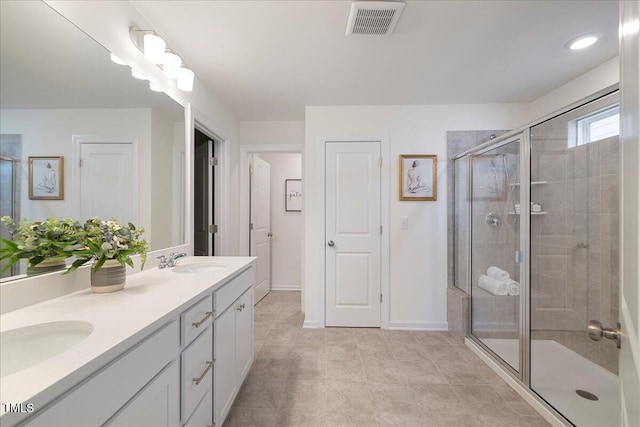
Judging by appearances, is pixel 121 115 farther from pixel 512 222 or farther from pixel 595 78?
pixel 595 78

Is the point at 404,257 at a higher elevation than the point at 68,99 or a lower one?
lower

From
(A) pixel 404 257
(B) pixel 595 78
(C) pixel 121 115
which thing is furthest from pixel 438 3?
(A) pixel 404 257

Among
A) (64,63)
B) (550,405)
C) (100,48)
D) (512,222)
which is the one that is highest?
(100,48)

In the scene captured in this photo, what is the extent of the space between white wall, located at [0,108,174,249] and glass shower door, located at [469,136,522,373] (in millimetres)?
2515

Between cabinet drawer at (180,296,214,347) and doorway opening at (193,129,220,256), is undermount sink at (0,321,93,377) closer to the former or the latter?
cabinet drawer at (180,296,214,347)

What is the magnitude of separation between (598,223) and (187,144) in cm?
307

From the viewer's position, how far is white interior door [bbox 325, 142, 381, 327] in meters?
2.73

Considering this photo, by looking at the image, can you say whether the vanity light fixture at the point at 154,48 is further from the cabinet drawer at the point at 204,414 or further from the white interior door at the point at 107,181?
the cabinet drawer at the point at 204,414

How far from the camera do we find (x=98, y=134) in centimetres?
121

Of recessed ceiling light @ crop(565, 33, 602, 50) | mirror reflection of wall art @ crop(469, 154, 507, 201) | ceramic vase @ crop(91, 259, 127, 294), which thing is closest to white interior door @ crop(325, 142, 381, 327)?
mirror reflection of wall art @ crop(469, 154, 507, 201)

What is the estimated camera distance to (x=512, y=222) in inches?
83.2

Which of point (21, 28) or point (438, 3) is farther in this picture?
point (438, 3)

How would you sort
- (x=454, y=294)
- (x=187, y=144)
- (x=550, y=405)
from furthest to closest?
1. (x=454, y=294)
2. (x=187, y=144)
3. (x=550, y=405)

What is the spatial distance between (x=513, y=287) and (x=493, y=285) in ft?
0.55
